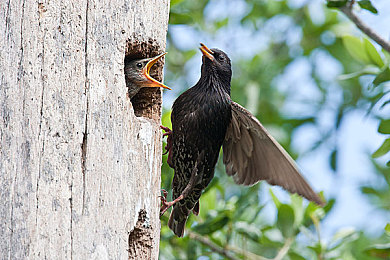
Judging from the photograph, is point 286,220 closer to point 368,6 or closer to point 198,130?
point 198,130

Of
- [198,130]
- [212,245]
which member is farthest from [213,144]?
[212,245]

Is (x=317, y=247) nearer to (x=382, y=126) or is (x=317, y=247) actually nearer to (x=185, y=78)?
(x=382, y=126)

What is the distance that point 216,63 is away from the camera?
12.5 feet

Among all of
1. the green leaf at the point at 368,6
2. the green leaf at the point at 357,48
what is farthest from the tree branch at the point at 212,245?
the green leaf at the point at 368,6

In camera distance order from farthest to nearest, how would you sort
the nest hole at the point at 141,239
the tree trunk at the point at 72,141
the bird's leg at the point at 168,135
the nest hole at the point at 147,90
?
the bird's leg at the point at 168,135
the nest hole at the point at 147,90
the nest hole at the point at 141,239
the tree trunk at the point at 72,141

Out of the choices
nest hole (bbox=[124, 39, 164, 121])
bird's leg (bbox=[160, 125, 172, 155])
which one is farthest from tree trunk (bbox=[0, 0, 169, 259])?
bird's leg (bbox=[160, 125, 172, 155])

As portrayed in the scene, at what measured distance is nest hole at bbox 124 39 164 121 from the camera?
8.89 ft

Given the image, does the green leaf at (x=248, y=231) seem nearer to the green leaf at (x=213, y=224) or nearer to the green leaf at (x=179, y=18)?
the green leaf at (x=213, y=224)

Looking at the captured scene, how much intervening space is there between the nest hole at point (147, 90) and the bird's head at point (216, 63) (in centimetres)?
74

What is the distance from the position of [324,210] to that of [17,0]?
9.64 feet

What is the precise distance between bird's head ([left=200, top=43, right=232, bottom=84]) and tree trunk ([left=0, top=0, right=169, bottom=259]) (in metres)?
1.20

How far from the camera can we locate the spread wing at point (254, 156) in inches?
134

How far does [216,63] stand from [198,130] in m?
0.55

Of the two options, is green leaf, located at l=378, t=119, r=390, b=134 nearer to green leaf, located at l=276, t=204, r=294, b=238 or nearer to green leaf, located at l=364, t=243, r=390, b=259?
green leaf, located at l=364, t=243, r=390, b=259
